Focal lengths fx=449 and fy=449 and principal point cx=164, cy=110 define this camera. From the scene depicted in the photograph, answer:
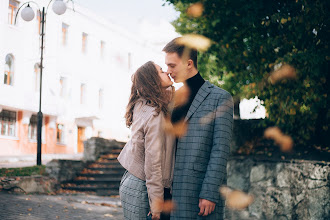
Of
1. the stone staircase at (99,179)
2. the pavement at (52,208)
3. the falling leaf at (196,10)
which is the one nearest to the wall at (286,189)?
the pavement at (52,208)

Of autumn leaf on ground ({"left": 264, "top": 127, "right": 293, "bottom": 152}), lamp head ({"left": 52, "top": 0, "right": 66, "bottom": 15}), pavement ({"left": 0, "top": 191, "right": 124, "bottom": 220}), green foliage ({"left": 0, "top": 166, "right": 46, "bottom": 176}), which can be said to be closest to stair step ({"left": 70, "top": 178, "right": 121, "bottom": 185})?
green foliage ({"left": 0, "top": 166, "right": 46, "bottom": 176})

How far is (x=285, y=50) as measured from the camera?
940 cm

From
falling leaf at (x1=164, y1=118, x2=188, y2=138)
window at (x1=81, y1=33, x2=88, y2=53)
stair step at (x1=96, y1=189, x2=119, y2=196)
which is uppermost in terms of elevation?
window at (x1=81, y1=33, x2=88, y2=53)

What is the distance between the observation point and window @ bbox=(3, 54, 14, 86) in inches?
1061

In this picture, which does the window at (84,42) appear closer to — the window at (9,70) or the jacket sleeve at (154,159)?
the window at (9,70)

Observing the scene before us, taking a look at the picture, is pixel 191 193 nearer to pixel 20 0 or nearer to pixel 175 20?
pixel 175 20

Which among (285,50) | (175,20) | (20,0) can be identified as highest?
(20,0)

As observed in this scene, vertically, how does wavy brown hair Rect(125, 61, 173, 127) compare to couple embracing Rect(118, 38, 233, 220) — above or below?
above

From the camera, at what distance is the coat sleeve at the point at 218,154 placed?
310 cm

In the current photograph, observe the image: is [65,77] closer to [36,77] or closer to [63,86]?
[63,86]

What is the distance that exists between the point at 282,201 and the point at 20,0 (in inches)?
910

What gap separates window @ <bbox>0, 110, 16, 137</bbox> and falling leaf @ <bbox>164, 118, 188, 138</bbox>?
25.5 metres

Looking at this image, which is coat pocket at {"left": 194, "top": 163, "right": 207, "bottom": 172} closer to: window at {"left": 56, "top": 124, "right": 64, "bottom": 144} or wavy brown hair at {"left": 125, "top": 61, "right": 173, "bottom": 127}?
wavy brown hair at {"left": 125, "top": 61, "right": 173, "bottom": 127}

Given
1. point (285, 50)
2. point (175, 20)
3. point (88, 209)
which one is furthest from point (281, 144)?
point (175, 20)
